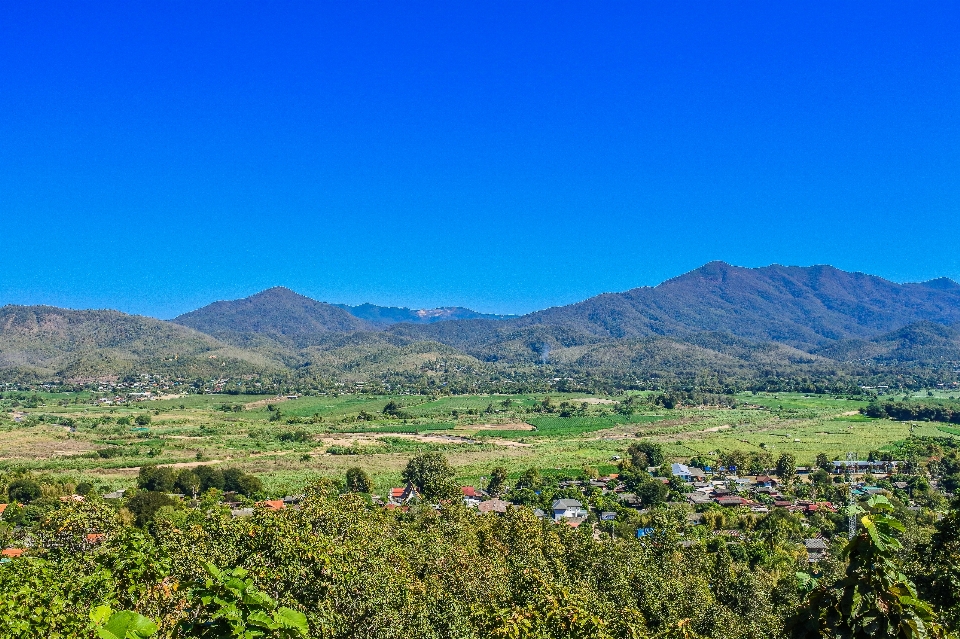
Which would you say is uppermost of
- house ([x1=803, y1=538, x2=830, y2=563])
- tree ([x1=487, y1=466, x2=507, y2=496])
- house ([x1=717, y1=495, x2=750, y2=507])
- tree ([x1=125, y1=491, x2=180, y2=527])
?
tree ([x1=125, y1=491, x2=180, y2=527])

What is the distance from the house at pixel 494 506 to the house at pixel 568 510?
3.61 metres

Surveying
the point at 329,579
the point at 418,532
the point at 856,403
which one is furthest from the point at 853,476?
the point at 856,403

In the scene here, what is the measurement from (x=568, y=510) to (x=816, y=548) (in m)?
15.4

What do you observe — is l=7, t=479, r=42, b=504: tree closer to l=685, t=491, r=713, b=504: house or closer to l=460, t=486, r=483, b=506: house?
l=460, t=486, r=483, b=506: house

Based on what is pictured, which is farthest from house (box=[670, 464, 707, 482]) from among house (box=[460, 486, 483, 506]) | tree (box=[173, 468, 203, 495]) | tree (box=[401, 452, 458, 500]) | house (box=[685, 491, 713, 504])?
tree (box=[173, 468, 203, 495])

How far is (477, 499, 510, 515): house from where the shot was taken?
41.0 m

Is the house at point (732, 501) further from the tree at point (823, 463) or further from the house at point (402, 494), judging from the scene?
the house at point (402, 494)

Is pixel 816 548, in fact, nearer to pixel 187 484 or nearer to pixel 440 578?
pixel 440 578

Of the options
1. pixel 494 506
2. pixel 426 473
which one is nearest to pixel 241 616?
pixel 494 506

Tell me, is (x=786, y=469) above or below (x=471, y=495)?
above

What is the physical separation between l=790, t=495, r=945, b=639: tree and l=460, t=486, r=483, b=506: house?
132ft

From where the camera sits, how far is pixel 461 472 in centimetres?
5819

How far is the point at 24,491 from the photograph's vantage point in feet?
128

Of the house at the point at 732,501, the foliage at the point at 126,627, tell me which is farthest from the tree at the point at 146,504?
the house at the point at 732,501
